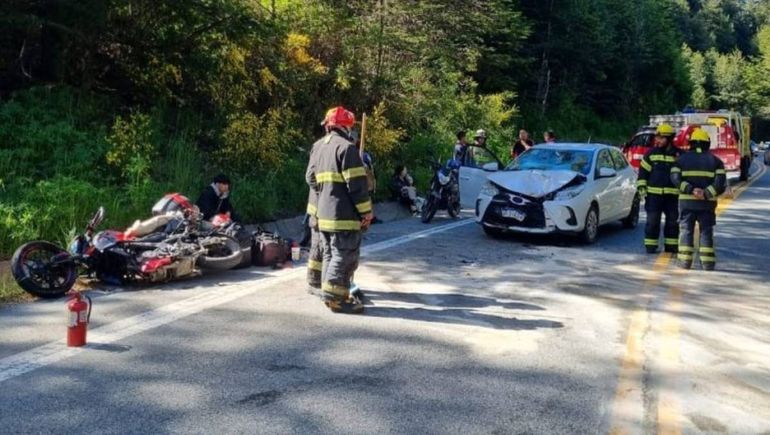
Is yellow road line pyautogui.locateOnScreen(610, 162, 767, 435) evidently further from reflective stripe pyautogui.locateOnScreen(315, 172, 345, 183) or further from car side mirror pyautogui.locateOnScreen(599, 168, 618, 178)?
car side mirror pyautogui.locateOnScreen(599, 168, 618, 178)

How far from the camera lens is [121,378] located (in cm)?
494

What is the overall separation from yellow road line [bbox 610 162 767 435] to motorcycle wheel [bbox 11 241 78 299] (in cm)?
525

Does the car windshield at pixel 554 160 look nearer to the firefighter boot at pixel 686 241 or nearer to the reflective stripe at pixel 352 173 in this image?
the firefighter boot at pixel 686 241

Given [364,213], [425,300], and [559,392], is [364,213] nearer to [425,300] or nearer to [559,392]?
[425,300]

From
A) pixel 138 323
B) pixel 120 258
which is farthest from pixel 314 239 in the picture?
pixel 120 258

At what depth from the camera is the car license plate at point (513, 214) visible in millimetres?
11406

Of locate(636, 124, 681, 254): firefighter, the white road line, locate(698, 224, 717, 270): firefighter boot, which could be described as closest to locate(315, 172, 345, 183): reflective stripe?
the white road line

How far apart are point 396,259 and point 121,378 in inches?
208

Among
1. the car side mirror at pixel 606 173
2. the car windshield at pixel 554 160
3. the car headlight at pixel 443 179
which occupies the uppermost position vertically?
the car windshield at pixel 554 160

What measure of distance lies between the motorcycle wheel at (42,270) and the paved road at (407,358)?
11.7 inches

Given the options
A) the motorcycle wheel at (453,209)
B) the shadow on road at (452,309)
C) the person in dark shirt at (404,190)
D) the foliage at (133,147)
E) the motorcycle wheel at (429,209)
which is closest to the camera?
the shadow on road at (452,309)

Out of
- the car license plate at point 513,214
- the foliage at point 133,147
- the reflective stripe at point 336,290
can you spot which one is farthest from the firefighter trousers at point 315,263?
the car license plate at point 513,214

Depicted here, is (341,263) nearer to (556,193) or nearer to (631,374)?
(631,374)

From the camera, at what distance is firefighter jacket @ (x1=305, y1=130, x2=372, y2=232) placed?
22.2 ft
